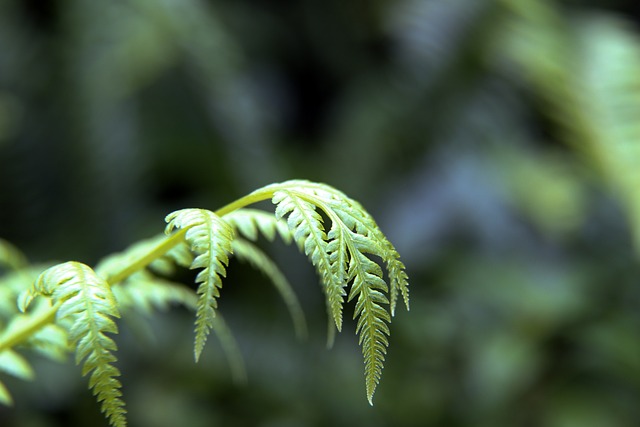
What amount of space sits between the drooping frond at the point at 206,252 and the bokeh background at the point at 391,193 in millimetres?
1177

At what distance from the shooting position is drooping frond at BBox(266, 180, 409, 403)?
0.43 meters

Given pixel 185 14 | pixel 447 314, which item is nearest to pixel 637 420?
pixel 447 314

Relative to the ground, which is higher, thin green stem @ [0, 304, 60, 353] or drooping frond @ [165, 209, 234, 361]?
drooping frond @ [165, 209, 234, 361]

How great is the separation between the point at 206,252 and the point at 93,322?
80mm

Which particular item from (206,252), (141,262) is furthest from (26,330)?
(206,252)

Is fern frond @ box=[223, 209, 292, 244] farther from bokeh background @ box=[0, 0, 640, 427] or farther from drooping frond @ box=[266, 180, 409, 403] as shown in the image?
bokeh background @ box=[0, 0, 640, 427]

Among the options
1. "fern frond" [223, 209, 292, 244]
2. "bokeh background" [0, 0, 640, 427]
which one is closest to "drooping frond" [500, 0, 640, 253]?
"bokeh background" [0, 0, 640, 427]

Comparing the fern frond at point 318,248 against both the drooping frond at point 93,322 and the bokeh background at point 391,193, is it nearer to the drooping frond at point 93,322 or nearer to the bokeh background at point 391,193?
the drooping frond at point 93,322

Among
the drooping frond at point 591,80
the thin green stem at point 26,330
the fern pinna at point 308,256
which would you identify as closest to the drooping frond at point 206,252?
the fern pinna at point 308,256

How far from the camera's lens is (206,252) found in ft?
1.43

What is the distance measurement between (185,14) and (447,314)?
102 centimetres

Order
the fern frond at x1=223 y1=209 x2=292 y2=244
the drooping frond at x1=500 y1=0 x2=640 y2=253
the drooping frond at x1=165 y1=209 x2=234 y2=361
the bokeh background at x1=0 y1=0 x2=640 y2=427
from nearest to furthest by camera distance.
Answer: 1. the drooping frond at x1=165 y1=209 x2=234 y2=361
2. the fern frond at x1=223 y1=209 x2=292 y2=244
3. the drooping frond at x1=500 y1=0 x2=640 y2=253
4. the bokeh background at x1=0 y1=0 x2=640 y2=427

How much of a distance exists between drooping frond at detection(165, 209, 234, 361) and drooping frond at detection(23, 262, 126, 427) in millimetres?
53

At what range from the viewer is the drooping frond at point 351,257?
43 cm
